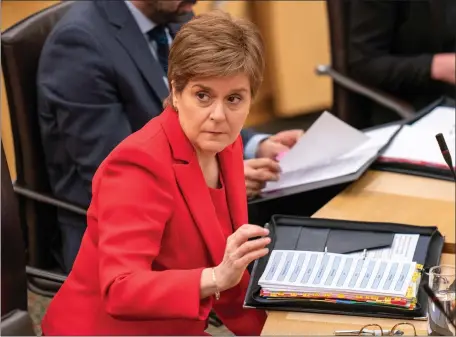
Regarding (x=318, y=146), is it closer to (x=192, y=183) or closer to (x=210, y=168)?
(x=210, y=168)

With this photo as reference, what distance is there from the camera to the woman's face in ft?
4.17

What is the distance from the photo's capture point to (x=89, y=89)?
6.40 ft

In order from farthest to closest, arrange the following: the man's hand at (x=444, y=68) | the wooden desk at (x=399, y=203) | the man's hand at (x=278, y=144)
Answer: the man's hand at (x=444, y=68) < the man's hand at (x=278, y=144) < the wooden desk at (x=399, y=203)

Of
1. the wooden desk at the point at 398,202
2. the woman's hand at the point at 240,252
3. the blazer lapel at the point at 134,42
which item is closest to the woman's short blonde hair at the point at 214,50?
the woman's hand at the point at 240,252

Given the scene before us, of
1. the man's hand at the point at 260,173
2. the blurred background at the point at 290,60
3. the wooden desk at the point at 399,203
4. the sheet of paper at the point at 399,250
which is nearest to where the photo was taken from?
the sheet of paper at the point at 399,250

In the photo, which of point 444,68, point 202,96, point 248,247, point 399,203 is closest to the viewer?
point 248,247

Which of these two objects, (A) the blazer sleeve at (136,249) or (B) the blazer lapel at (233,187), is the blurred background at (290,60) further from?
(A) the blazer sleeve at (136,249)

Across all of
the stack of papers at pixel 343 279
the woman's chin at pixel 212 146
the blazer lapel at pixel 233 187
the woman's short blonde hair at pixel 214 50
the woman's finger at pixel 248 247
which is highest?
the woman's short blonde hair at pixel 214 50

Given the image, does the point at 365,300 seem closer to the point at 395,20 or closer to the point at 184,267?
the point at 184,267

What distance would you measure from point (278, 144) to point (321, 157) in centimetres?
24

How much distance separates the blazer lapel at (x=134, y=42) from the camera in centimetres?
202

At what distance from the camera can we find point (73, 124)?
1957 millimetres

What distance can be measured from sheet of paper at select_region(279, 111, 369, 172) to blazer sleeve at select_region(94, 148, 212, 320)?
0.70 m

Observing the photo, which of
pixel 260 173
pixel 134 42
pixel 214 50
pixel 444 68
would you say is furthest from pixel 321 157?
pixel 444 68
